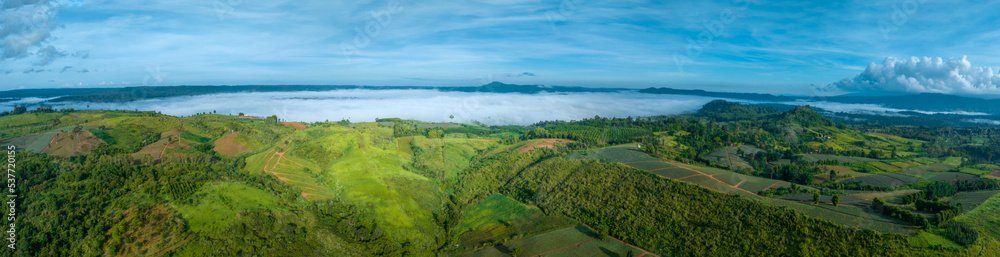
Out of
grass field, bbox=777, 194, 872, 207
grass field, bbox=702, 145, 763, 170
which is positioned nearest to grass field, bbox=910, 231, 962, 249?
grass field, bbox=777, 194, 872, 207

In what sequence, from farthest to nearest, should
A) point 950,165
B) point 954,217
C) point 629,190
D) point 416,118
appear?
point 416,118
point 950,165
point 629,190
point 954,217

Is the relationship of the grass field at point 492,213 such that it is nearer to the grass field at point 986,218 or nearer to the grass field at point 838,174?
the grass field at point 986,218

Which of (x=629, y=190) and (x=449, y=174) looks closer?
(x=629, y=190)

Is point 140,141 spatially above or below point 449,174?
above

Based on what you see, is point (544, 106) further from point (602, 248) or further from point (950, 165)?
point (602, 248)

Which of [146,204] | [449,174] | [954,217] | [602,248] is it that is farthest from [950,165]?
[146,204]

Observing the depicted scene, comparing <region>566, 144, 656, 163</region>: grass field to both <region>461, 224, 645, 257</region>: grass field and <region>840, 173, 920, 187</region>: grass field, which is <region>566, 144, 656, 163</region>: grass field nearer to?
<region>461, 224, 645, 257</region>: grass field

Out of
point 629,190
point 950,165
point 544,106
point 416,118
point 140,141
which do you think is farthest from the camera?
point 544,106
